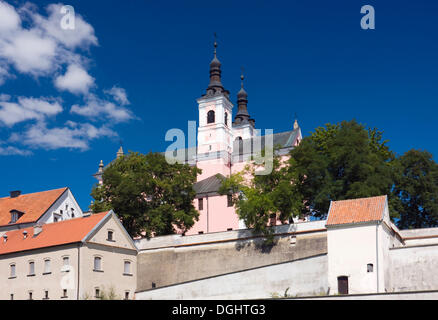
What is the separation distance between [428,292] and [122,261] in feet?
87.3

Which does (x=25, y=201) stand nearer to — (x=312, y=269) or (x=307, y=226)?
(x=307, y=226)

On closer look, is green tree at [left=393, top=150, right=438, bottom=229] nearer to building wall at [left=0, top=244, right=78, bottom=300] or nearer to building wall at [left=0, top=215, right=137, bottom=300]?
building wall at [left=0, top=215, right=137, bottom=300]

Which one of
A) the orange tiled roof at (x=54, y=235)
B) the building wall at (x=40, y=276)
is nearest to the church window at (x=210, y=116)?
the orange tiled roof at (x=54, y=235)

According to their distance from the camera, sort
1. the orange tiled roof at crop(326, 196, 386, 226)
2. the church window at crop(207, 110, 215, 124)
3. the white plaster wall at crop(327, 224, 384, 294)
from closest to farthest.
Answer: the white plaster wall at crop(327, 224, 384, 294) → the orange tiled roof at crop(326, 196, 386, 226) → the church window at crop(207, 110, 215, 124)

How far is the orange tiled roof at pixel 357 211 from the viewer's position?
39438mm

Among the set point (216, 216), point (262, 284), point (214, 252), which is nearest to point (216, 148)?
point (216, 216)

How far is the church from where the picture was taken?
6769cm

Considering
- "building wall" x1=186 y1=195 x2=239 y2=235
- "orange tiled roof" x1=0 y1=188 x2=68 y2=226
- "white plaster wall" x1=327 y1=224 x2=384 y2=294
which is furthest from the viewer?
"building wall" x1=186 y1=195 x2=239 y2=235

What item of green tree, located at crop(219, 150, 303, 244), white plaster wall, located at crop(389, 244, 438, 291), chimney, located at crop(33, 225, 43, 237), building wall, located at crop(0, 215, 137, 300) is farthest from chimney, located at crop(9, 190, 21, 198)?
white plaster wall, located at crop(389, 244, 438, 291)

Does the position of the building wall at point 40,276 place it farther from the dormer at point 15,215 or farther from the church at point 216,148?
the church at point 216,148

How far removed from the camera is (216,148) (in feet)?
290

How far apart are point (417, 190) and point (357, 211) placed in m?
19.2

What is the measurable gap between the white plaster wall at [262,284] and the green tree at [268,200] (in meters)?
6.64

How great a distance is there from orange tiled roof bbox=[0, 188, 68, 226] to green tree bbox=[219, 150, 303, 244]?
1937 cm
